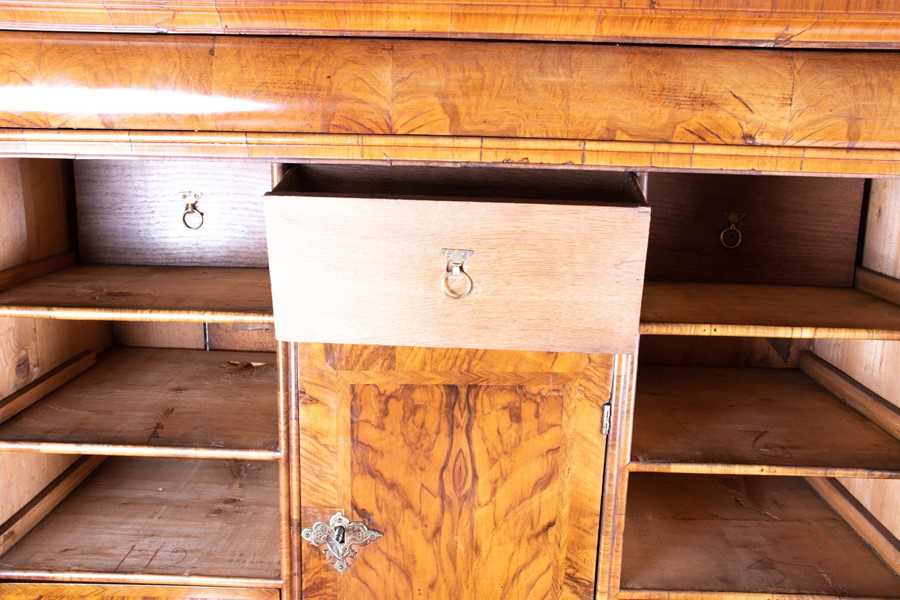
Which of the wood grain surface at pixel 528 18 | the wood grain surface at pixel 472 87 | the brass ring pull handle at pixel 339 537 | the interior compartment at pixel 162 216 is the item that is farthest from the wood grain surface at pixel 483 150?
the brass ring pull handle at pixel 339 537

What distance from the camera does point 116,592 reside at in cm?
104

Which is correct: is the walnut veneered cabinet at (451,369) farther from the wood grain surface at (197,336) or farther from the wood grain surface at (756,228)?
the wood grain surface at (197,336)

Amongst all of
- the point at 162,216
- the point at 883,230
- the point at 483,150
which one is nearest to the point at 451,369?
the point at 483,150

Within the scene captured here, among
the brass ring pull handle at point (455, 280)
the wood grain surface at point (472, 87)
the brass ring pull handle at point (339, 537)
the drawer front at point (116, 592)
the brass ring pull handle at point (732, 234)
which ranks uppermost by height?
the wood grain surface at point (472, 87)

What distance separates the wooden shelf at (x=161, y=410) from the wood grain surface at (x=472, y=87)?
471mm

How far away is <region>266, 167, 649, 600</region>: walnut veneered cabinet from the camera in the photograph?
0.79 metres

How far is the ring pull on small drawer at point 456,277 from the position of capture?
80cm

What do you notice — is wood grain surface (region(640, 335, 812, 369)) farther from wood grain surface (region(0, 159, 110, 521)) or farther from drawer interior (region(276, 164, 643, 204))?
wood grain surface (region(0, 159, 110, 521))

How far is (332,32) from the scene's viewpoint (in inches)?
31.9

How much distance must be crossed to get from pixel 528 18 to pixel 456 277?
0.31 m

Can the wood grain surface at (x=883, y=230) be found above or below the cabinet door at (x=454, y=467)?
above

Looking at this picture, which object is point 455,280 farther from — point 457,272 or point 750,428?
point 750,428

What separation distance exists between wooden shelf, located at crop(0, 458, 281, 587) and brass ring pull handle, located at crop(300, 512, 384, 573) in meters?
0.11

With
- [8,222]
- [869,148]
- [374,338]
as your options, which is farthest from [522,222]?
[8,222]
